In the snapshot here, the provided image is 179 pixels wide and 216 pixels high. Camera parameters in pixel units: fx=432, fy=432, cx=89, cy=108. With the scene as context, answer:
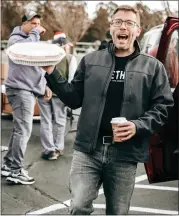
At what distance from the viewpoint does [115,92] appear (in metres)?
2.63

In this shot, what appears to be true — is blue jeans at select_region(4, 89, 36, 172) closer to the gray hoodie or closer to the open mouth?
the gray hoodie

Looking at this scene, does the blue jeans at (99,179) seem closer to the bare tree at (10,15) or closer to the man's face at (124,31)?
the man's face at (124,31)

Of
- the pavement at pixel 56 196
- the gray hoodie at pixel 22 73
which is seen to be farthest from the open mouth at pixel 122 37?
the gray hoodie at pixel 22 73

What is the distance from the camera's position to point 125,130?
98.4 inches

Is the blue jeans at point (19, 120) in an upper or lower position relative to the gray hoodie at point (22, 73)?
lower

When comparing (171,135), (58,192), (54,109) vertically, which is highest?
(171,135)

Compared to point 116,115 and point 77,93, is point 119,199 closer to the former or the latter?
point 116,115

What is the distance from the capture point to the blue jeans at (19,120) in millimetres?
4602

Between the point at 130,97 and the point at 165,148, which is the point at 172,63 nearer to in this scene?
the point at 165,148

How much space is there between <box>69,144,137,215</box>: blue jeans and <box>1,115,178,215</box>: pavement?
1371 mm

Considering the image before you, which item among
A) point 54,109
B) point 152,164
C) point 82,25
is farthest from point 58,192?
point 82,25

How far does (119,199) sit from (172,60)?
193 cm

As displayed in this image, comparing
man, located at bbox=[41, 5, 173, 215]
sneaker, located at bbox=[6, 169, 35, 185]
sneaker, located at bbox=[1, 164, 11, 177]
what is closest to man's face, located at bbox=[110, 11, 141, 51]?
man, located at bbox=[41, 5, 173, 215]

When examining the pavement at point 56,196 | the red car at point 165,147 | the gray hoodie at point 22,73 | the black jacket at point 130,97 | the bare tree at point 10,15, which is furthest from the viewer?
the bare tree at point 10,15
